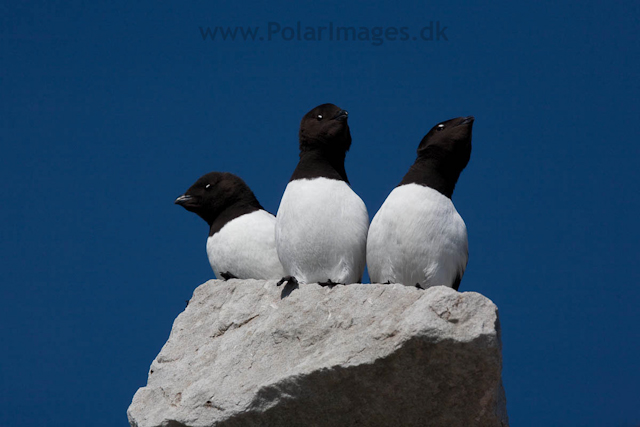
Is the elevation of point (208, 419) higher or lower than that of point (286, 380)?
lower

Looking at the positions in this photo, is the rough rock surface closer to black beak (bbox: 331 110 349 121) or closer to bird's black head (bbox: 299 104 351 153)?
bird's black head (bbox: 299 104 351 153)

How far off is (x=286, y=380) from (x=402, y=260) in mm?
1508

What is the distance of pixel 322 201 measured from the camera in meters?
7.48

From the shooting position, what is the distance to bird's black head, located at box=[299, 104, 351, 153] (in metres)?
7.77

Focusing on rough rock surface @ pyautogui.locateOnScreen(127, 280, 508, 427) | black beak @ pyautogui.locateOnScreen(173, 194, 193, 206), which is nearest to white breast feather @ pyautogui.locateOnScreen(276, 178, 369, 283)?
rough rock surface @ pyautogui.locateOnScreen(127, 280, 508, 427)

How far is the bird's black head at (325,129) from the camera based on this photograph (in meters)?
7.77

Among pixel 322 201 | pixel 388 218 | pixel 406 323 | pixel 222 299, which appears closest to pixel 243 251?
pixel 222 299

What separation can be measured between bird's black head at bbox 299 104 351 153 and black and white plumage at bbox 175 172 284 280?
1094 mm

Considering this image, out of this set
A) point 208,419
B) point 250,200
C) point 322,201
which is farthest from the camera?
point 250,200

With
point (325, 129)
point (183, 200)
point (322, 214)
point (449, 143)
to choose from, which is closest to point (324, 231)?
point (322, 214)

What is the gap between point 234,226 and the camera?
8500 mm

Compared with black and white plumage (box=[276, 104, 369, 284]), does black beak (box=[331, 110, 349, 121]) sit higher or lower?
higher

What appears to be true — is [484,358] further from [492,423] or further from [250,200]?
[250,200]

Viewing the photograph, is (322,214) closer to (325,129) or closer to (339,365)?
(325,129)
